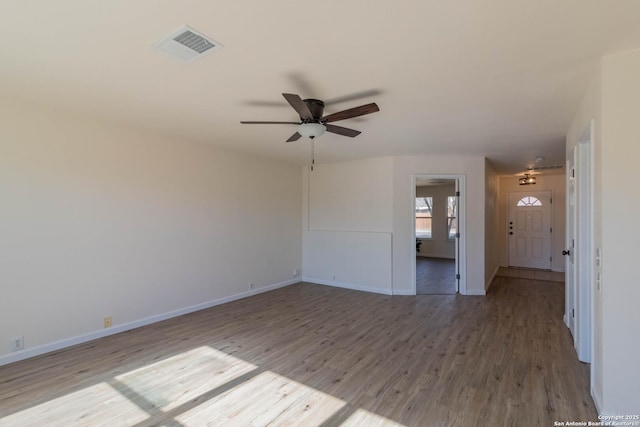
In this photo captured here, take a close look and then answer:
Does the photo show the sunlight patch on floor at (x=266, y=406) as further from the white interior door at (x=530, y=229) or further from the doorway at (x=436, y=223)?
the white interior door at (x=530, y=229)

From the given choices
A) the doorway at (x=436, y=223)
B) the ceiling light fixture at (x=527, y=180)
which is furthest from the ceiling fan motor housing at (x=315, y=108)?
the ceiling light fixture at (x=527, y=180)

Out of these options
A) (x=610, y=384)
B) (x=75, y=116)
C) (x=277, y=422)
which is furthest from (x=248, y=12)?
(x=610, y=384)

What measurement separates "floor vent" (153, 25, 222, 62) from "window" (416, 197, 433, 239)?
919 cm

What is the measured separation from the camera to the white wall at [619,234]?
1.94 m

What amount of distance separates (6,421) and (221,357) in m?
1.50

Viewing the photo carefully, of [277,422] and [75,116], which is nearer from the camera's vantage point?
[277,422]

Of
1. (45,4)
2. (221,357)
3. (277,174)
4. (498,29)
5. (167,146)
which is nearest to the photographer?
(45,4)

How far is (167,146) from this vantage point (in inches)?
161

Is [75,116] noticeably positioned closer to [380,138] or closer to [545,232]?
[380,138]

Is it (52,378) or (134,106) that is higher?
(134,106)

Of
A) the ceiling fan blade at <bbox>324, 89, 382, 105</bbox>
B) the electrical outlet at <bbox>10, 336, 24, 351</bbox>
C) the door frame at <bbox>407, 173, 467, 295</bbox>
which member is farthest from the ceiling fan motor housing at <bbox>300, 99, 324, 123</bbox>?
the electrical outlet at <bbox>10, 336, 24, 351</bbox>

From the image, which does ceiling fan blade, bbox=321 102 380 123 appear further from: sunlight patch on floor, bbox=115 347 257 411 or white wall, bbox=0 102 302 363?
white wall, bbox=0 102 302 363

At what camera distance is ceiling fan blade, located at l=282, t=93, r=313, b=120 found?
7.41 feet

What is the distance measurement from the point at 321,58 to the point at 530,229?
8.11 m
